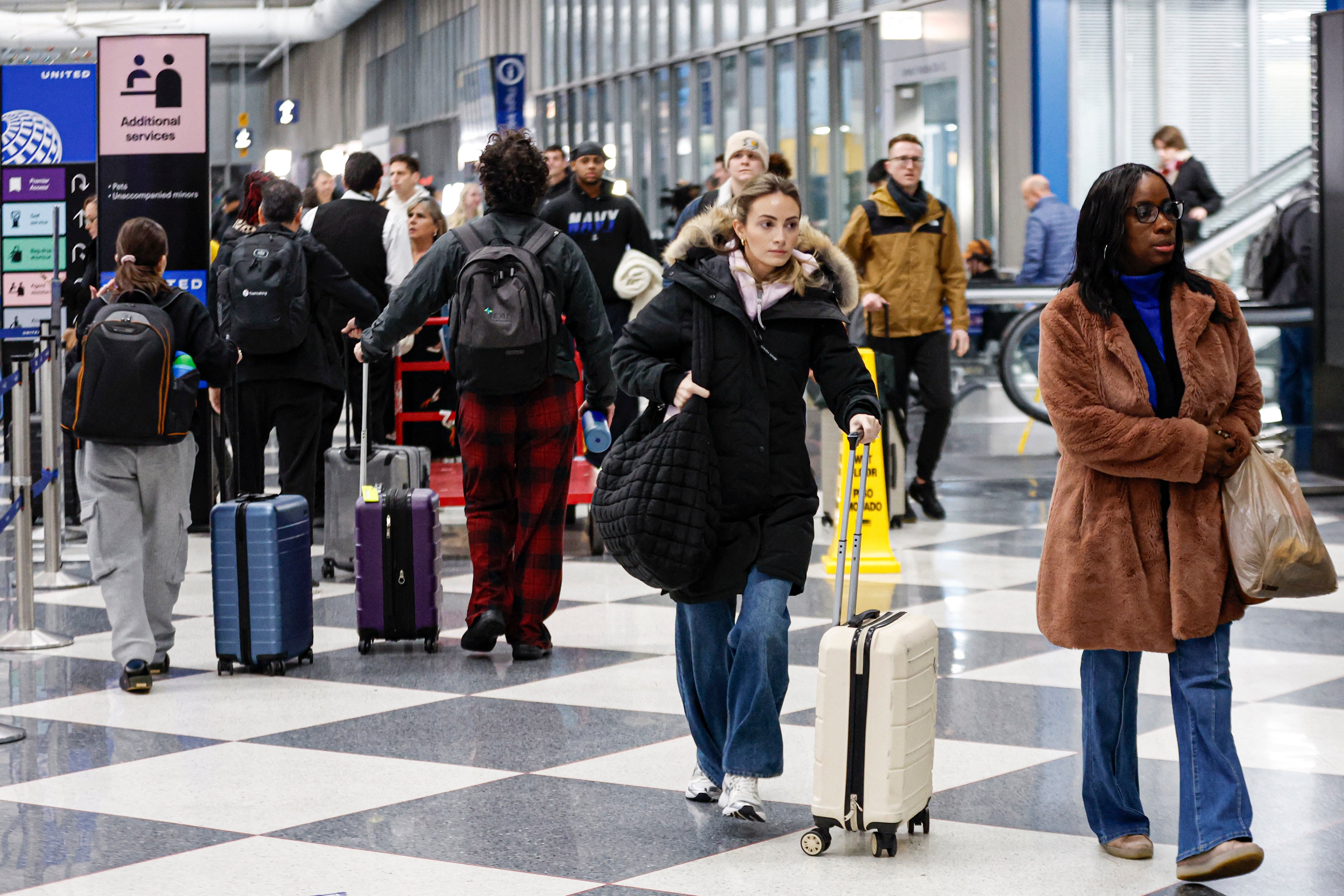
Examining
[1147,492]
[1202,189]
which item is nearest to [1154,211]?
Answer: [1147,492]

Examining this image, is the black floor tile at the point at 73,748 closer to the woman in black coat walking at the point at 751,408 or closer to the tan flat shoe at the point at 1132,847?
the woman in black coat walking at the point at 751,408

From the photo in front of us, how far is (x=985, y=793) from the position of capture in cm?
430

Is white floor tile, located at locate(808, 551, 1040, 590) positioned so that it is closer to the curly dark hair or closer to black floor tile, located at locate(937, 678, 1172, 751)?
black floor tile, located at locate(937, 678, 1172, 751)

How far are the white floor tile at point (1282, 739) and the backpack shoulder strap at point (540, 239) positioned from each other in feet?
8.14

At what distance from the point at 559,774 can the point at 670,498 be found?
3.20 ft

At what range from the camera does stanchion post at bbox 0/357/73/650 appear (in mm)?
6309

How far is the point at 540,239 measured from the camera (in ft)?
19.5

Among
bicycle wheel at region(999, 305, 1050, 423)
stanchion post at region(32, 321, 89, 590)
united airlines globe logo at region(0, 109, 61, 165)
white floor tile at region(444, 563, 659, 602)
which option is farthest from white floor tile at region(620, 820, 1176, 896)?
united airlines globe logo at region(0, 109, 61, 165)

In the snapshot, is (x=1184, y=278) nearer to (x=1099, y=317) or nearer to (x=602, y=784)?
(x=1099, y=317)

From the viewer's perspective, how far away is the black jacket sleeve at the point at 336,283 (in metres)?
7.39

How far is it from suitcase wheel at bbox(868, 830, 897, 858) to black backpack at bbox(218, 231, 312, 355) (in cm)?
475

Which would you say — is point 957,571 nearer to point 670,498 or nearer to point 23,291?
point 670,498

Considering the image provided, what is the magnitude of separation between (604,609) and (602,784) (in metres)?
2.66

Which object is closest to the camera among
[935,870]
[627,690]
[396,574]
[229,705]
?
[935,870]
